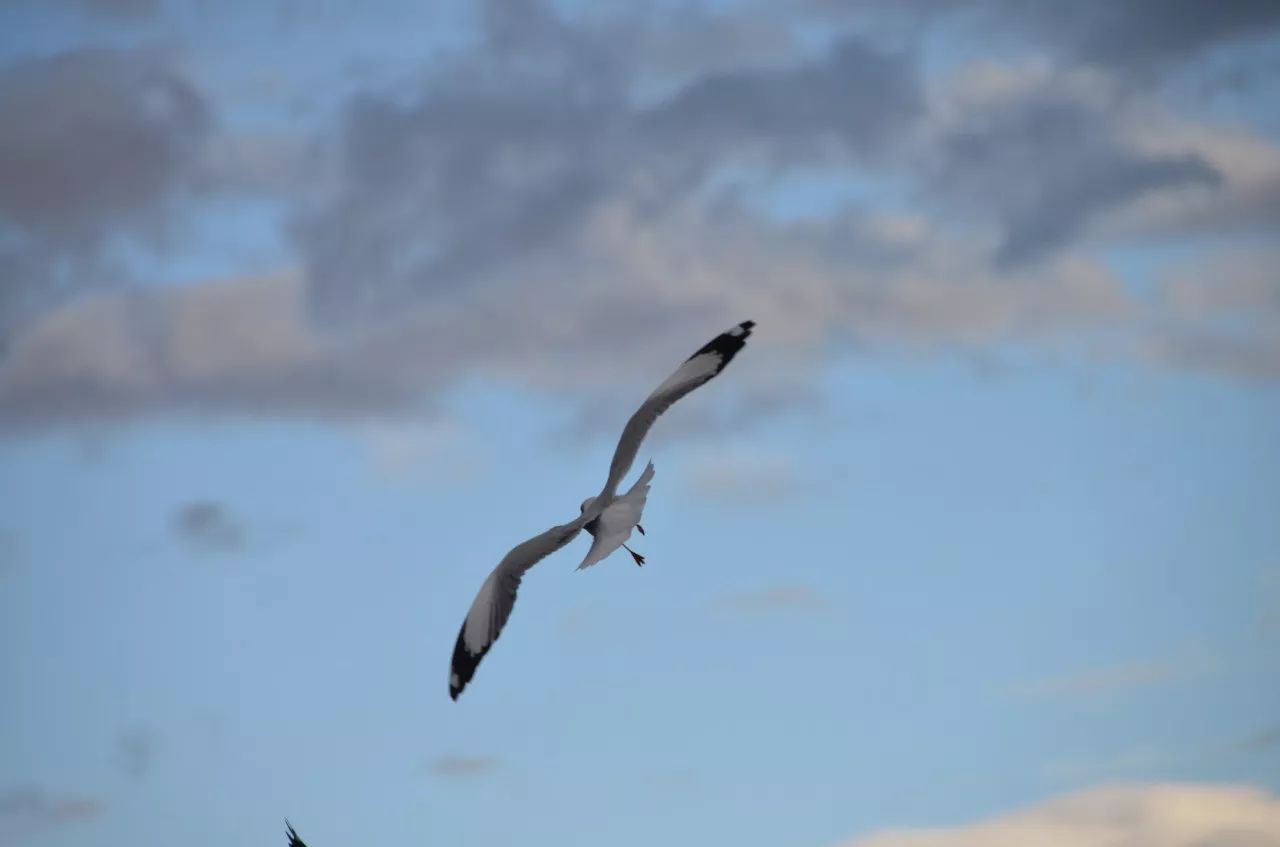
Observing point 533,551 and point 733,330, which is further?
point 733,330

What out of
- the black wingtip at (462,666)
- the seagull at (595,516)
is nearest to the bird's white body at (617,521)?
the seagull at (595,516)

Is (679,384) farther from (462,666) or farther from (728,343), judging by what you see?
(462,666)

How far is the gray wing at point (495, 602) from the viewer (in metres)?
18.9

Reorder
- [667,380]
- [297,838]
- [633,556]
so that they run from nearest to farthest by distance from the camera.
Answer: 1. [297,838]
2. [633,556]
3. [667,380]

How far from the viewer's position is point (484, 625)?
1948 cm

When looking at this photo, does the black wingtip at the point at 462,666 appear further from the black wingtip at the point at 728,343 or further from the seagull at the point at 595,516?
the black wingtip at the point at 728,343

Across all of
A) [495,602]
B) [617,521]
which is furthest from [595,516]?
[495,602]

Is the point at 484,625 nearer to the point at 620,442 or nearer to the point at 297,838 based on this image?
the point at 620,442

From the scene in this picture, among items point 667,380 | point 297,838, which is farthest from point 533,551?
point 297,838

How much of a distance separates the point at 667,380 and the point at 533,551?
3192 millimetres

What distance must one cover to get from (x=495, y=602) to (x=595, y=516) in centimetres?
203

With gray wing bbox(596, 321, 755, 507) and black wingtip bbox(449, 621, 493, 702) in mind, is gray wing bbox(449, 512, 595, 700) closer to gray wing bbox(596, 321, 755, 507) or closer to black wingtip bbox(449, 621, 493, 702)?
black wingtip bbox(449, 621, 493, 702)

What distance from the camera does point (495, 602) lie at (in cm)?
1931

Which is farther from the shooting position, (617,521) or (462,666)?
(462,666)
